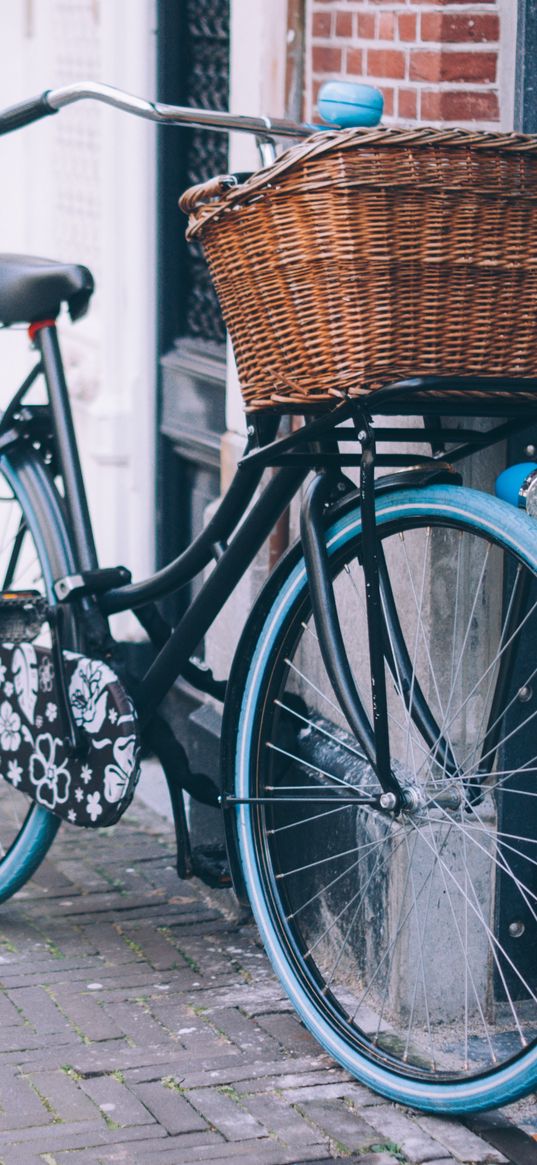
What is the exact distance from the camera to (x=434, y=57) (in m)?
3.51

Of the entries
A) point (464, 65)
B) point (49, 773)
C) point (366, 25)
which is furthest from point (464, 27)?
point (49, 773)

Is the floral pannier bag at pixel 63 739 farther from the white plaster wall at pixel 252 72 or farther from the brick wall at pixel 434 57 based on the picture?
the brick wall at pixel 434 57

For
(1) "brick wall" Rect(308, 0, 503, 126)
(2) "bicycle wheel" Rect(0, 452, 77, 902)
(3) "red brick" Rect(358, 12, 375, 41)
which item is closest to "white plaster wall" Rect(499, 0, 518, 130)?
(1) "brick wall" Rect(308, 0, 503, 126)

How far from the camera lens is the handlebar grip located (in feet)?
11.7

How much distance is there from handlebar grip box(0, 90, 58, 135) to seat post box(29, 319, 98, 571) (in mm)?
499

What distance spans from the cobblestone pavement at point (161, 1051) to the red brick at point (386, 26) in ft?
6.68

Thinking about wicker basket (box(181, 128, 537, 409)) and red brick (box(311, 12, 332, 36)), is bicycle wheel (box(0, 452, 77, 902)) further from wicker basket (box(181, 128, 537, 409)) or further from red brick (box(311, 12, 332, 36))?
wicker basket (box(181, 128, 537, 409))

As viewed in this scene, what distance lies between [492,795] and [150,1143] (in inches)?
38.5

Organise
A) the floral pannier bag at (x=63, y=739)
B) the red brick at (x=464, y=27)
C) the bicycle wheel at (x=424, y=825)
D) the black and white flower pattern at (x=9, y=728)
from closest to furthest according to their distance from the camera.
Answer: the bicycle wheel at (x=424, y=825) < the red brick at (x=464, y=27) < the floral pannier bag at (x=63, y=739) < the black and white flower pattern at (x=9, y=728)

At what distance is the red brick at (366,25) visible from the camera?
3.74m

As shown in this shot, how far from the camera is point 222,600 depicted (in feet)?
12.3

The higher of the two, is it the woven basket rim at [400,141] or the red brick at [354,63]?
the red brick at [354,63]

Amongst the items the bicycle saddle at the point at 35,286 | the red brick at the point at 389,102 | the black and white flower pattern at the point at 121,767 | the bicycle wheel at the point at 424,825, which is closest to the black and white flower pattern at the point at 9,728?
the black and white flower pattern at the point at 121,767

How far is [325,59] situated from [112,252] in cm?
187
